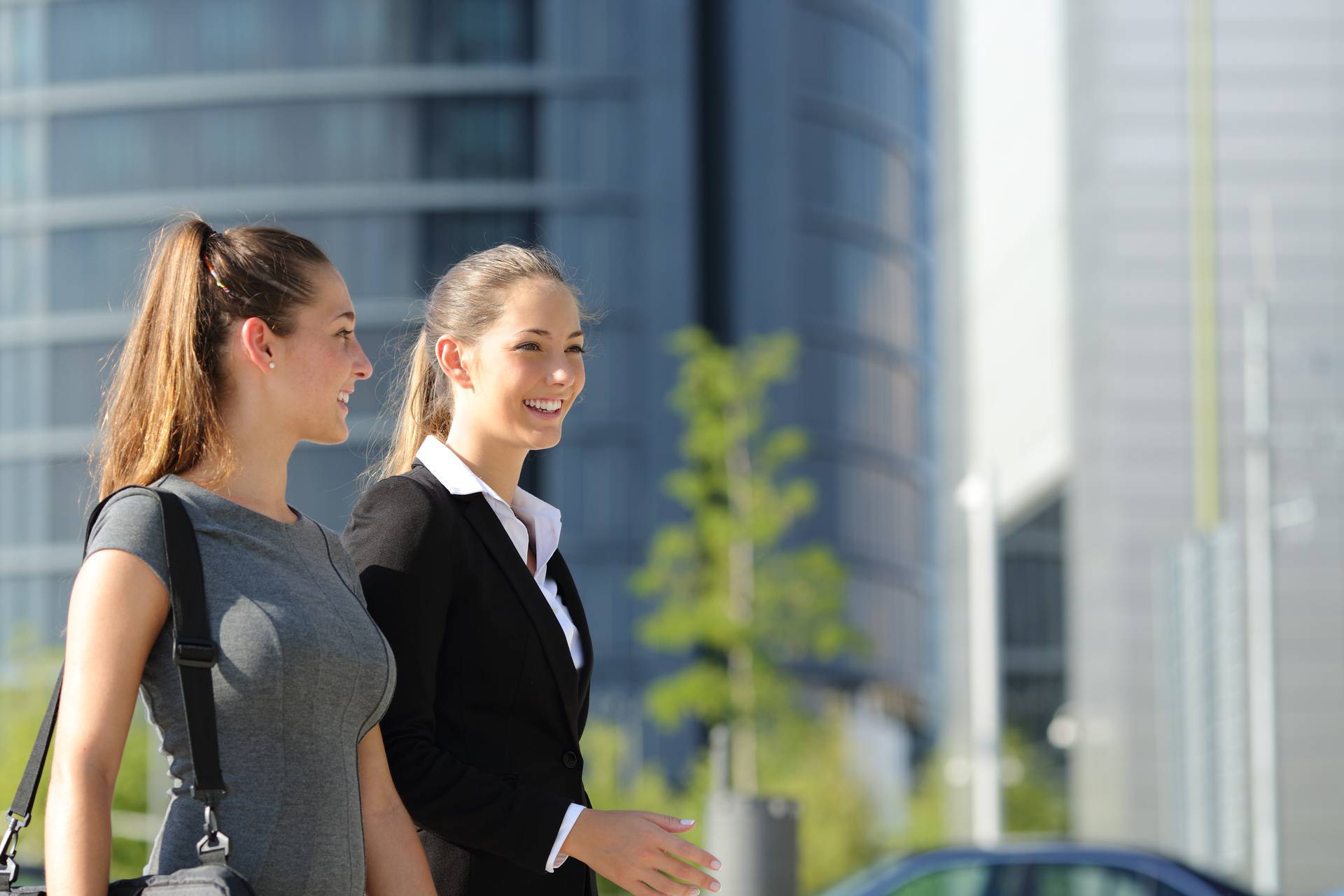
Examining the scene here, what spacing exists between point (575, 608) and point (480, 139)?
5125 centimetres

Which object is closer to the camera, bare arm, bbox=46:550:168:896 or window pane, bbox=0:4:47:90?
bare arm, bbox=46:550:168:896

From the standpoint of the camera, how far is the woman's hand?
2740 millimetres

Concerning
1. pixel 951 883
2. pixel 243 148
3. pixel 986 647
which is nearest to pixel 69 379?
pixel 243 148

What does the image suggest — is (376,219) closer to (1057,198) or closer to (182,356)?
(1057,198)

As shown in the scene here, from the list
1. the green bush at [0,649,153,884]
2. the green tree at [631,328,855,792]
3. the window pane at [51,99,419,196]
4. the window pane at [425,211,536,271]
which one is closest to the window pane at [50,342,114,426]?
the window pane at [51,99,419,196]

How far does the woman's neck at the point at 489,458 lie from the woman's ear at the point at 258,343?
434 millimetres

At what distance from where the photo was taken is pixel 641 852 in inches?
108

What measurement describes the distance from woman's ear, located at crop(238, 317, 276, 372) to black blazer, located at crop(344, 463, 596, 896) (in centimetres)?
33

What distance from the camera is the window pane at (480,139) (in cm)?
5322

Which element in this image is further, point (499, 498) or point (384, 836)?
point (499, 498)

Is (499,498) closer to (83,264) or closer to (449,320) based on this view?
(449,320)

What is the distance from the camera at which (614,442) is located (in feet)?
169

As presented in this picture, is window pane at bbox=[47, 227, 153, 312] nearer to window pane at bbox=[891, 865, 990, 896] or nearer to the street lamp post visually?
the street lamp post

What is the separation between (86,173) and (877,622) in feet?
86.0
